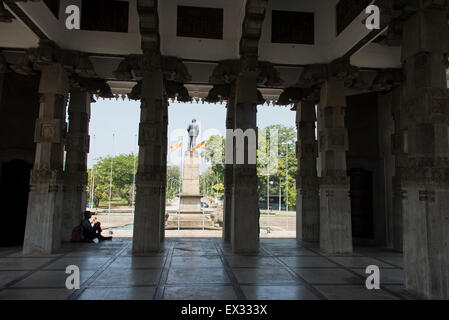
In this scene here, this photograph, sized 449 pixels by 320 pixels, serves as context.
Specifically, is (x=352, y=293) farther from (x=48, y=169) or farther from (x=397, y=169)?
(x=48, y=169)

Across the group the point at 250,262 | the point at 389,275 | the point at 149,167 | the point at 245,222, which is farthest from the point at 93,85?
the point at 389,275

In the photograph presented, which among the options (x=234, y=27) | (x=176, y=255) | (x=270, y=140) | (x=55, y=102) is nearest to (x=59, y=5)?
(x=55, y=102)

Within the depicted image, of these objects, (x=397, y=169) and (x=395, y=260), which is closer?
(x=395, y=260)

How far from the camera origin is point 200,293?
19.4ft

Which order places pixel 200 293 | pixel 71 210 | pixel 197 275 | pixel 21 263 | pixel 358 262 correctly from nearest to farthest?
pixel 200 293
pixel 197 275
pixel 21 263
pixel 358 262
pixel 71 210

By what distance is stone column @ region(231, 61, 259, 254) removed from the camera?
10.3m

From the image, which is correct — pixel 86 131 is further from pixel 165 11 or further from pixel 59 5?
pixel 165 11

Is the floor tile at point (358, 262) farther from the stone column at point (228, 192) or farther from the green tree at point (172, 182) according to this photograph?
the green tree at point (172, 182)

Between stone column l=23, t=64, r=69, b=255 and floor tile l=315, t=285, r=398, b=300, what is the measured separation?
8.08 meters

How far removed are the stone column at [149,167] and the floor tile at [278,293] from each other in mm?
4844

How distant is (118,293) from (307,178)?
941 cm

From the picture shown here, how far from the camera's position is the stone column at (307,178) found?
43.5 ft
